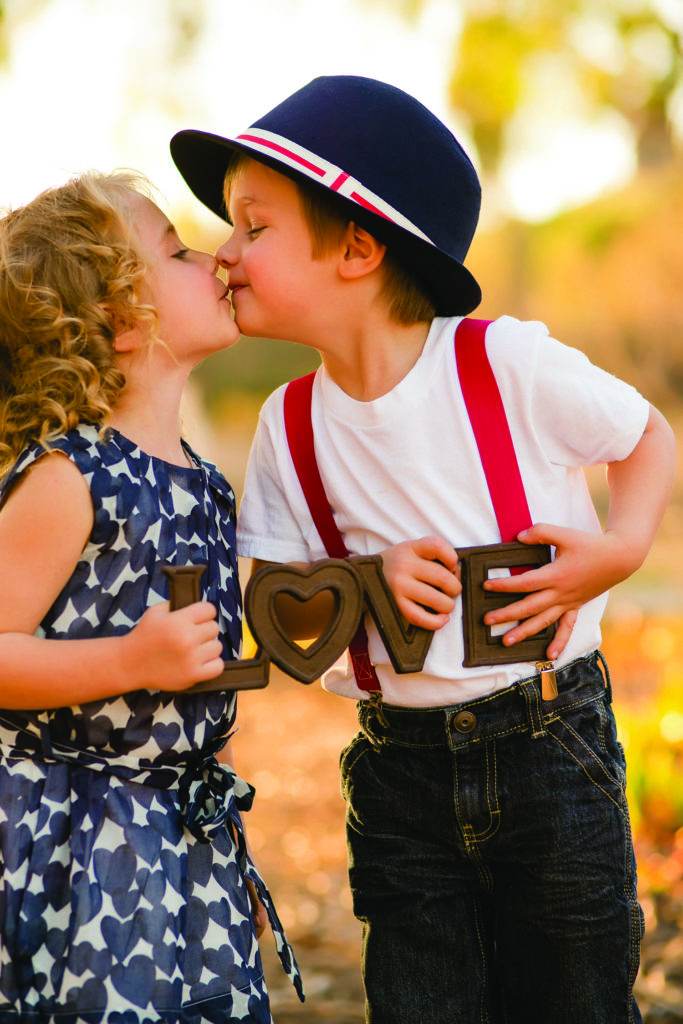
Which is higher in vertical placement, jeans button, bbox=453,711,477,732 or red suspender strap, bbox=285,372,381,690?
red suspender strap, bbox=285,372,381,690

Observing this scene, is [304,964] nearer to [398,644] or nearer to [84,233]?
[398,644]

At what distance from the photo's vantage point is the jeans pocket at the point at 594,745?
2.18 meters

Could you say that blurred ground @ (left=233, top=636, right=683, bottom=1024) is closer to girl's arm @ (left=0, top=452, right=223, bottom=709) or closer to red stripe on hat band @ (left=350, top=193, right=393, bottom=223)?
girl's arm @ (left=0, top=452, right=223, bottom=709)

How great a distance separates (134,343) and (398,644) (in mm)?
703

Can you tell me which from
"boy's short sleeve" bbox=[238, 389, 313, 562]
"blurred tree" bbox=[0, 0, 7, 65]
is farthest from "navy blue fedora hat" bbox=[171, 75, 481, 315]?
"blurred tree" bbox=[0, 0, 7, 65]

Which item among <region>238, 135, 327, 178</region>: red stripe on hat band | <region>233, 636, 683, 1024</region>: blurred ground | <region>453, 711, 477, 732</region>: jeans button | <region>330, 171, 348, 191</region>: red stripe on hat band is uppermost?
<region>238, 135, 327, 178</region>: red stripe on hat band

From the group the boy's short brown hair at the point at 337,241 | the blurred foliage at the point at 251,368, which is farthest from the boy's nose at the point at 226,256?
the blurred foliage at the point at 251,368

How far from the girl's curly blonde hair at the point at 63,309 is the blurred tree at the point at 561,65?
741cm

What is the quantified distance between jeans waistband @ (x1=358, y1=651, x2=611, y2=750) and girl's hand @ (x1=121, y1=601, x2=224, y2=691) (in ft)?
1.66

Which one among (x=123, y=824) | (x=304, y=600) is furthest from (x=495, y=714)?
(x=123, y=824)

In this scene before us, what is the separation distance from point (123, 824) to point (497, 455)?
0.90 metres

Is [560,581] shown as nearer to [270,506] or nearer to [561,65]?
[270,506]

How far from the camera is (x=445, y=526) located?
7.13 feet

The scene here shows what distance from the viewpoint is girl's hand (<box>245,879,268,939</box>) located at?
85.1 inches
